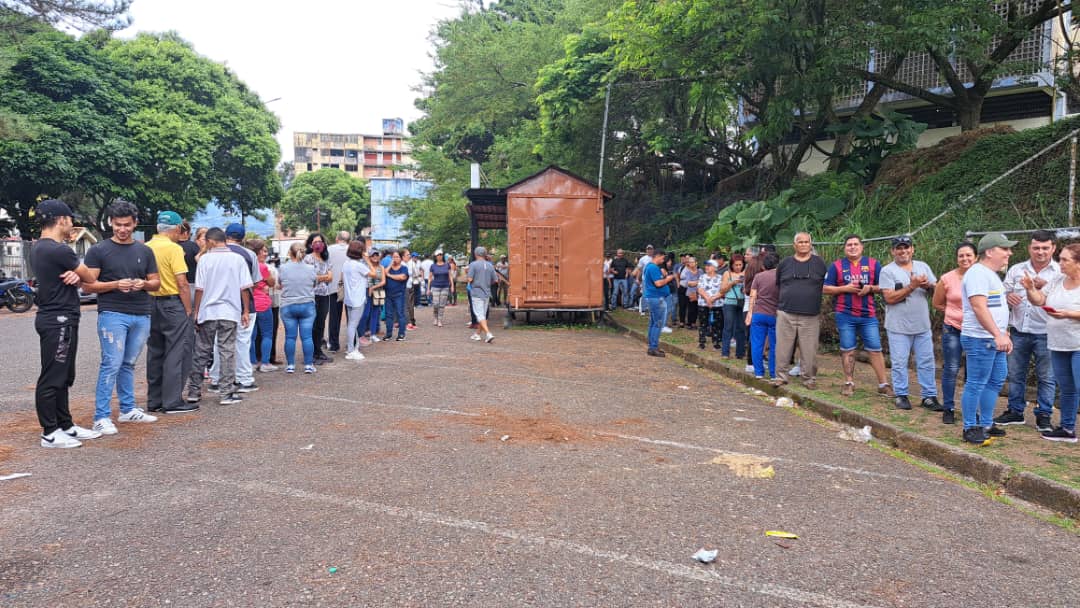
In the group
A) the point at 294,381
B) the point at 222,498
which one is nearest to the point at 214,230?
the point at 294,381

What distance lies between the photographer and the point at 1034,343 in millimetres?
6039

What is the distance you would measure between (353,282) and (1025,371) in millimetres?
8226

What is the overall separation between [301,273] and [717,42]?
371 inches

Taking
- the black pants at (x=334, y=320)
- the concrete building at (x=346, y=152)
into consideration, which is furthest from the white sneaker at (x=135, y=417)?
the concrete building at (x=346, y=152)

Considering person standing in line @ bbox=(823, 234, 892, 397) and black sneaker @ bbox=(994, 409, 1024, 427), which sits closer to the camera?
black sneaker @ bbox=(994, 409, 1024, 427)

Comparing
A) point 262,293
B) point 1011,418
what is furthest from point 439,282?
point 1011,418

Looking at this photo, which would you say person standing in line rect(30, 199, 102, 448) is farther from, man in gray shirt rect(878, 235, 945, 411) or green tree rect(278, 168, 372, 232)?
green tree rect(278, 168, 372, 232)

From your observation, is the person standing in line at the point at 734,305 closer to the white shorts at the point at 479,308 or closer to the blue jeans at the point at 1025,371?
the blue jeans at the point at 1025,371

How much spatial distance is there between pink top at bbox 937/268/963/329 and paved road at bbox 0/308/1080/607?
1527 millimetres

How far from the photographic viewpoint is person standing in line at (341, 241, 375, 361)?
10234mm

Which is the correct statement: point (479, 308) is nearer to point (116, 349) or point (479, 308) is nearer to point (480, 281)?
point (480, 281)

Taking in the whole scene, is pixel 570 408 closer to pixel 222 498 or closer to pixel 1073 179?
pixel 222 498

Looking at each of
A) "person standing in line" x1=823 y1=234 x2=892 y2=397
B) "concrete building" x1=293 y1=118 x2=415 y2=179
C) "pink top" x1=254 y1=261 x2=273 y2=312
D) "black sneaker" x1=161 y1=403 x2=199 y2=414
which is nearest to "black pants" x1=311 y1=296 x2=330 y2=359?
"pink top" x1=254 y1=261 x2=273 y2=312

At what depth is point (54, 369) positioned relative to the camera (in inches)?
206
